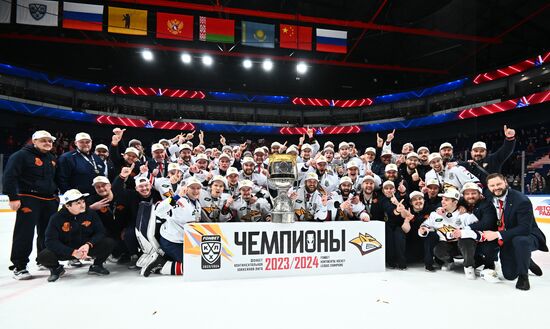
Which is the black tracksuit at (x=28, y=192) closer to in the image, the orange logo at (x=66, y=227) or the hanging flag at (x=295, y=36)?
the orange logo at (x=66, y=227)

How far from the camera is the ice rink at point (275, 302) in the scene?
246 cm

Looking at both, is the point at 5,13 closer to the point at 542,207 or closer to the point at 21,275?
the point at 21,275

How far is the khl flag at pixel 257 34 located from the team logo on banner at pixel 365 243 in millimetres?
10600

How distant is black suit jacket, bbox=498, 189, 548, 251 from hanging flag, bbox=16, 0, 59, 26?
13619 mm

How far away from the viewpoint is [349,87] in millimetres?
Answer: 23359

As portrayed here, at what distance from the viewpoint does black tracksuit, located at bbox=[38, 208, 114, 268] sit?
353cm

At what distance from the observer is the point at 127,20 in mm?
11523

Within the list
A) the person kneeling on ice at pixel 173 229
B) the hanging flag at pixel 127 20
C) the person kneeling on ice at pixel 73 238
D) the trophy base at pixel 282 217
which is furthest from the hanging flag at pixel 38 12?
the trophy base at pixel 282 217

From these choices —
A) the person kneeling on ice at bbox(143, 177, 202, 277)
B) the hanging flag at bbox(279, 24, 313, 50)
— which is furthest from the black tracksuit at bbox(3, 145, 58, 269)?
the hanging flag at bbox(279, 24, 313, 50)

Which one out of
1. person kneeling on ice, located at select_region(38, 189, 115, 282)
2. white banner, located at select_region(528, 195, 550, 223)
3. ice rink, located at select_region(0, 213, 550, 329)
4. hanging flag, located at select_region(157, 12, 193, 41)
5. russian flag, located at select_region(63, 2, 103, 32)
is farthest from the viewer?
hanging flag, located at select_region(157, 12, 193, 41)

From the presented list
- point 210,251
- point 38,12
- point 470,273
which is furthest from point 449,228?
point 38,12

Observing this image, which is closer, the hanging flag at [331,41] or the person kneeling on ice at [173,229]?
the person kneeling on ice at [173,229]

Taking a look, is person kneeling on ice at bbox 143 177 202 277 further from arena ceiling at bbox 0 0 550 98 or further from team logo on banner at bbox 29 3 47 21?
team logo on banner at bbox 29 3 47 21

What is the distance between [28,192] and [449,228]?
17.3ft
